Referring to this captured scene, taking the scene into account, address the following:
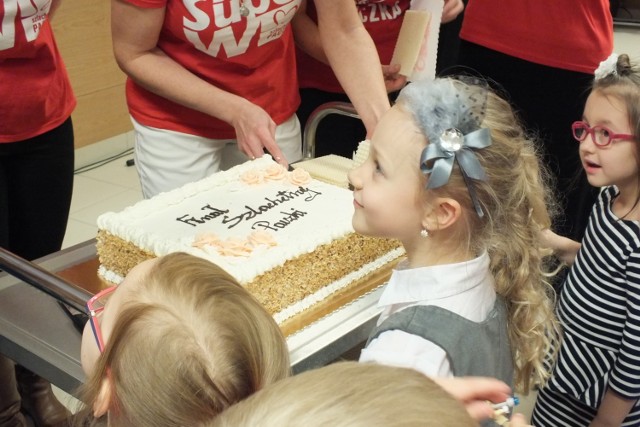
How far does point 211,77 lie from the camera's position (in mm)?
1812

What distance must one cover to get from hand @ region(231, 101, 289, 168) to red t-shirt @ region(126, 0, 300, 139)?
0.11 m

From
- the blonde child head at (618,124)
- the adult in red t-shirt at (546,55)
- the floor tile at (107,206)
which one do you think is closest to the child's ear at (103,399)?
the blonde child head at (618,124)

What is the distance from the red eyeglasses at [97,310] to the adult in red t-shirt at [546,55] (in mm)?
1640

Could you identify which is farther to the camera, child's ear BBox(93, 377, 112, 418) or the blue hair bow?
the blue hair bow

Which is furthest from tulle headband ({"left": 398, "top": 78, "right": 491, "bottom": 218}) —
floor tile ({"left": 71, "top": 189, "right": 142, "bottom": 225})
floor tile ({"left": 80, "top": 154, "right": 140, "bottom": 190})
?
floor tile ({"left": 80, "top": 154, "right": 140, "bottom": 190})

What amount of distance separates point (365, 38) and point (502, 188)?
0.85m

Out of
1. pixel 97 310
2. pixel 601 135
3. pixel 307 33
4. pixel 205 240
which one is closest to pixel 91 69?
pixel 307 33

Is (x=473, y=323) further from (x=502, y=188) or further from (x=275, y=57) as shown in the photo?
(x=275, y=57)

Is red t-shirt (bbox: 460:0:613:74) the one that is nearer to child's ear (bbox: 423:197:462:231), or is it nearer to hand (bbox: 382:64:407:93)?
hand (bbox: 382:64:407:93)

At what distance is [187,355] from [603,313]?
1.11 metres

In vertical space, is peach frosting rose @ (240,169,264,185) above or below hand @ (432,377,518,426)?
below

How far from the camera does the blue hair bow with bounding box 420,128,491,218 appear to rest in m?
1.19

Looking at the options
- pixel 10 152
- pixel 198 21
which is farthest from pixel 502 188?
pixel 10 152

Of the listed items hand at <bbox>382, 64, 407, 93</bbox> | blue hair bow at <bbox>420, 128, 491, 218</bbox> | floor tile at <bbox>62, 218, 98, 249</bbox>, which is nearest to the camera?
blue hair bow at <bbox>420, 128, 491, 218</bbox>
